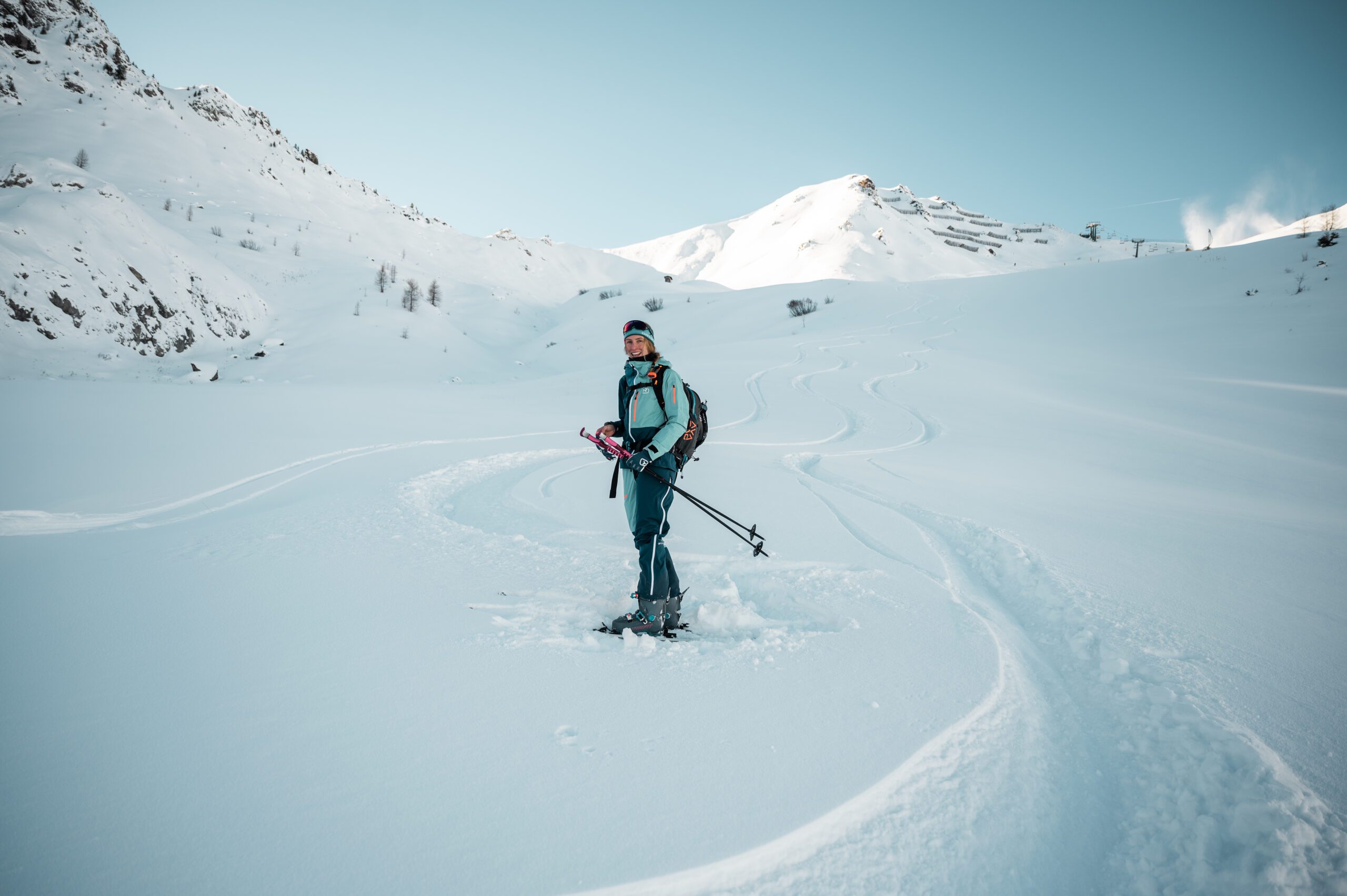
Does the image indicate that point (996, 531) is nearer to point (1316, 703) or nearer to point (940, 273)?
point (1316, 703)

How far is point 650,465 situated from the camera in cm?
332

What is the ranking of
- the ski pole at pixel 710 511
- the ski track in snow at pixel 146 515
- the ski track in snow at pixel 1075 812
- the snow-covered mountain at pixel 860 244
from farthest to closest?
the snow-covered mountain at pixel 860 244 < the ski track in snow at pixel 146 515 < the ski pole at pixel 710 511 < the ski track in snow at pixel 1075 812

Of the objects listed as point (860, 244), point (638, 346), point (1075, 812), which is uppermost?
point (860, 244)

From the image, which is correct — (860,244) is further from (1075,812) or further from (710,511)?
(1075,812)

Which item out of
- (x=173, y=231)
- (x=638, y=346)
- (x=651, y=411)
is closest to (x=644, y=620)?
(x=651, y=411)

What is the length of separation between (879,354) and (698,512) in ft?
38.9

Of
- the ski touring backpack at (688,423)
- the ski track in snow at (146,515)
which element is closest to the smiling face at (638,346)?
the ski touring backpack at (688,423)

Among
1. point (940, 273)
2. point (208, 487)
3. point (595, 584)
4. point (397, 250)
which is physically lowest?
point (595, 584)

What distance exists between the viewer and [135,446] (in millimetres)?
5914

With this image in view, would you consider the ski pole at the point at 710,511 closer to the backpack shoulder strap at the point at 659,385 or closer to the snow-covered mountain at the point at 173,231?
the backpack shoulder strap at the point at 659,385

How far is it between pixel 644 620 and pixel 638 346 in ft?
5.72

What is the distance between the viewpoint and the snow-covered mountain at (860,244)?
157 ft

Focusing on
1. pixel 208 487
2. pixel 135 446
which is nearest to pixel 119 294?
pixel 135 446

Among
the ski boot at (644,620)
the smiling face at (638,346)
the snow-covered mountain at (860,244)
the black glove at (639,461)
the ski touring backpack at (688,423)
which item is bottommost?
the ski boot at (644,620)
